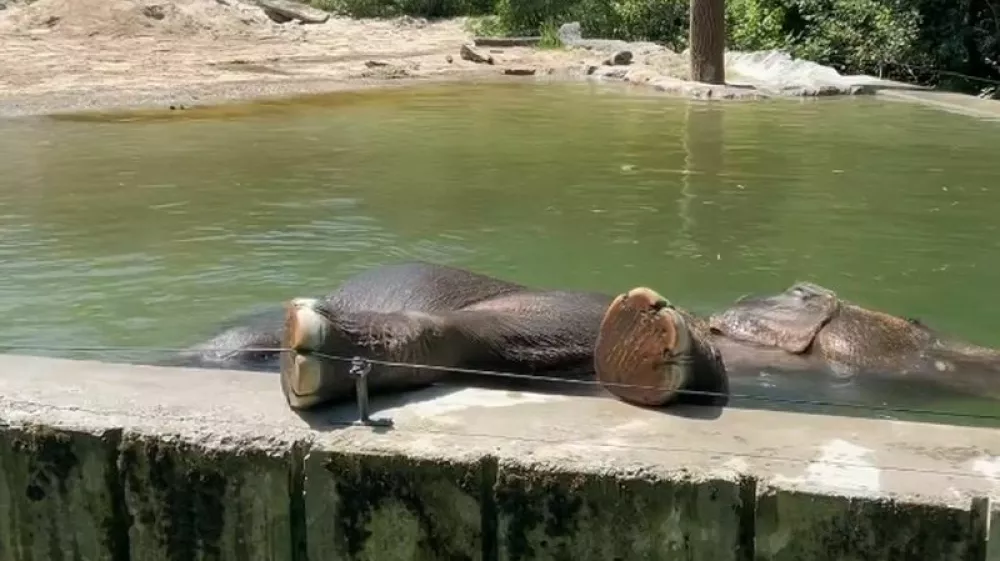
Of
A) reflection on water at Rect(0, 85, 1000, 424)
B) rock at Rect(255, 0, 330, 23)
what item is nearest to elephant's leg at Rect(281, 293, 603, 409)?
reflection on water at Rect(0, 85, 1000, 424)

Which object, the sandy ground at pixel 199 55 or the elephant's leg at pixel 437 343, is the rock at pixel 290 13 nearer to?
the sandy ground at pixel 199 55

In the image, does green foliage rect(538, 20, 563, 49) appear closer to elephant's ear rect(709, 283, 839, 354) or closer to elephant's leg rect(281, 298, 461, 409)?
elephant's ear rect(709, 283, 839, 354)

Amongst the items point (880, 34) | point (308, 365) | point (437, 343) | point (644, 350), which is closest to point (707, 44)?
point (880, 34)

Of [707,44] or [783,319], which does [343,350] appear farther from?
[707,44]

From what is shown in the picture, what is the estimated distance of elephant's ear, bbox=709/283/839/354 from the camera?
5152mm

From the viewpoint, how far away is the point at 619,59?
20.3 metres

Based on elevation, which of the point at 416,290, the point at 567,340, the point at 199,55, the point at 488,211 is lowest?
the point at 199,55

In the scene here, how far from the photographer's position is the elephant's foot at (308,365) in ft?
9.83

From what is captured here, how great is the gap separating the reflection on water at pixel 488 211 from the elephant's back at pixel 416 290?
3.73 ft

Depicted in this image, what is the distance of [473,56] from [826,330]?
17.6 m

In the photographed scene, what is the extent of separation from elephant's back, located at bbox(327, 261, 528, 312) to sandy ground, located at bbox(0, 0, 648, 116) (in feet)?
34.3

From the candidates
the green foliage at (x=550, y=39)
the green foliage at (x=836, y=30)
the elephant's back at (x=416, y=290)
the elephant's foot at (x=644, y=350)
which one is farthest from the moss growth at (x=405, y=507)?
the green foliage at (x=550, y=39)

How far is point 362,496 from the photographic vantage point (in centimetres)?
279

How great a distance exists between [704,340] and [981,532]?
1.16 meters
